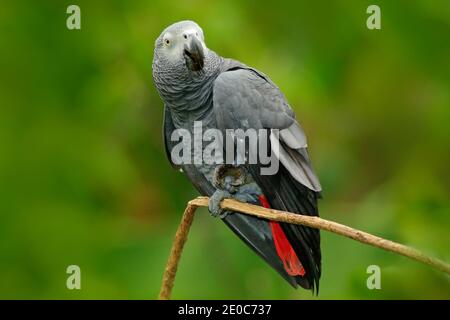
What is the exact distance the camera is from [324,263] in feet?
9.39

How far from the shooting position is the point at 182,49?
219cm

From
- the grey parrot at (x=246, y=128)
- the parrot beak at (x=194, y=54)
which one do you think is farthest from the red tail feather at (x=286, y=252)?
the parrot beak at (x=194, y=54)

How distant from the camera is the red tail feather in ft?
7.29

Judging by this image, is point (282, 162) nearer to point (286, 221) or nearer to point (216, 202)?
point (216, 202)

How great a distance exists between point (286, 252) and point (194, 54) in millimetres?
688

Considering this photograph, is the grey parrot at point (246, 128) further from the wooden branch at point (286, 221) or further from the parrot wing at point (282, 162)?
the wooden branch at point (286, 221)

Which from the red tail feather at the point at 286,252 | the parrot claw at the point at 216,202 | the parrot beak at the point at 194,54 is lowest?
the red tail feather at the point at 286,252

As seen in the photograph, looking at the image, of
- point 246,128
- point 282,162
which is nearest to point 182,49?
point 246,128

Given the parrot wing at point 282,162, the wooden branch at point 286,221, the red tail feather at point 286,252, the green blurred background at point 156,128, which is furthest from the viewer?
the green blurred background at point 156,128

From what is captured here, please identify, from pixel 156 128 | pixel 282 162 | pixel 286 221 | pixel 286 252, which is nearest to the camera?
pixel 286 221

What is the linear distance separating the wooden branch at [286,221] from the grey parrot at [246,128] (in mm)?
135

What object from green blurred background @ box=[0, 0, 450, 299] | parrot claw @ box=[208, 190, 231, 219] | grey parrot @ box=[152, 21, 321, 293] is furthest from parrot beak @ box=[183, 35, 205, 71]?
green blurred background @ box=[0, 0, 450, 299]

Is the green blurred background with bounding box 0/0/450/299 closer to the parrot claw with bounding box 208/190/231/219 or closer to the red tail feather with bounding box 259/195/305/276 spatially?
the red tail feather with bounding box 259/195/305/276

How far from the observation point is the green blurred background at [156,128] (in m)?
3.02
